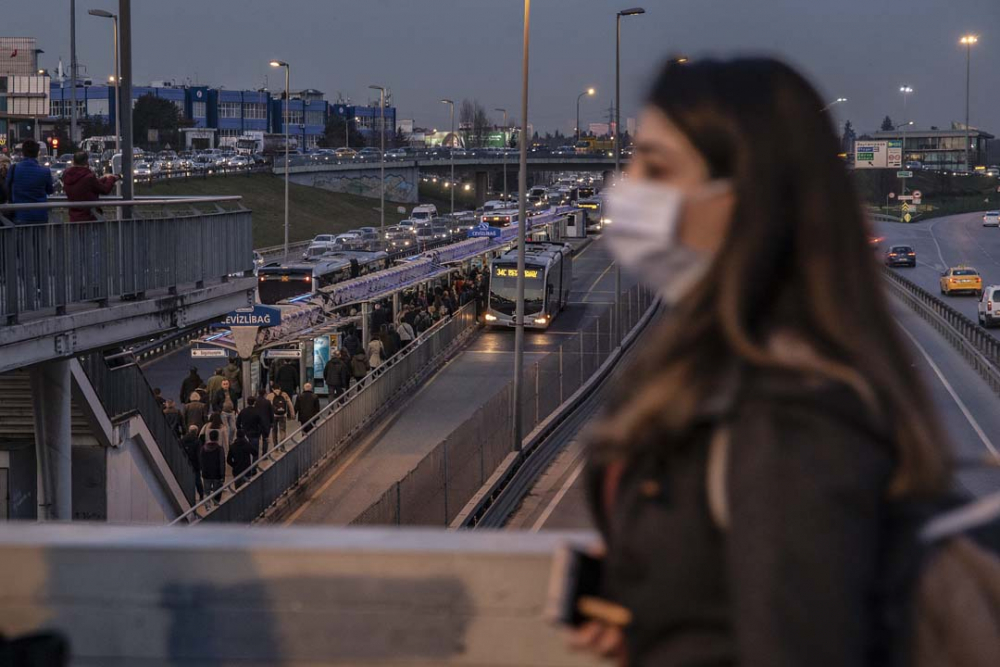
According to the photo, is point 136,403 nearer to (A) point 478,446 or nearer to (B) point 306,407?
(A) point 478,446

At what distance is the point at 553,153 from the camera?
457ft

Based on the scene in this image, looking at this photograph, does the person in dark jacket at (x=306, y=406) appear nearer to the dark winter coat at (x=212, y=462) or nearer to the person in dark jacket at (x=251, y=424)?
the person in dark jacket at (x=251, y=424)

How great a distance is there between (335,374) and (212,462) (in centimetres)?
1074

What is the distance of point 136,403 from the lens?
2006 centimetres

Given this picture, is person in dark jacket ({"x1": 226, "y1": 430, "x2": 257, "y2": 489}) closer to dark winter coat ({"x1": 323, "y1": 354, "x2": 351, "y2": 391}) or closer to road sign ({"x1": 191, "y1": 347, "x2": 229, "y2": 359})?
road sign ({"x1": 191, "y1": 347, "x2": 229, "y2": 359})

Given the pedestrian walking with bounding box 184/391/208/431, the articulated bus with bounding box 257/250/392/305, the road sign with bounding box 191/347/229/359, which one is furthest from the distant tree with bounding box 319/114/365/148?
the pedestrian walking with bounding box 184/391/208/431

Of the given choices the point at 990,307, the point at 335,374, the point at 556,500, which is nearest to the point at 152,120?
the point at 990,307

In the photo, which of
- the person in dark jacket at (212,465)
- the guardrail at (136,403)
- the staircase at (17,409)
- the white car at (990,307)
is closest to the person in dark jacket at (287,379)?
the guardrail at (136,403)

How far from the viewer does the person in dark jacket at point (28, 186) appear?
1350cm

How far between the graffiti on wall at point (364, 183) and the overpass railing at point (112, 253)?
10541 centimetres

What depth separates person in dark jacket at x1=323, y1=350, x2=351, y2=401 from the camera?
→ 3291 centimetres

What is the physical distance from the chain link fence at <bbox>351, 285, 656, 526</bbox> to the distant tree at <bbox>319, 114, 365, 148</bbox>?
155 m

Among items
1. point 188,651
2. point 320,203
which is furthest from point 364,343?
point 320,203

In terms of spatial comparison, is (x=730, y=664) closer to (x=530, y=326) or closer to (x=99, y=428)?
(x=99, y=428)
